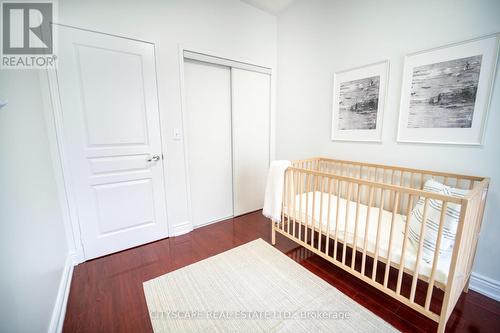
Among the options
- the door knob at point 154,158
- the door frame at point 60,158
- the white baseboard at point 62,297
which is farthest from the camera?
the door knob at point 154,158

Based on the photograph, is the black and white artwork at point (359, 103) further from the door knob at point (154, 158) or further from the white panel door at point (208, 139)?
the door knob at point (154, 158)

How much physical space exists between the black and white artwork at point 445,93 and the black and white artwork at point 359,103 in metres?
0.29

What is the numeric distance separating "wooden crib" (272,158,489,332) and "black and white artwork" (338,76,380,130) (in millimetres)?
401

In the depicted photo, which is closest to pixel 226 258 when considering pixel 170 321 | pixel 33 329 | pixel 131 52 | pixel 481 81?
pixel 170 321

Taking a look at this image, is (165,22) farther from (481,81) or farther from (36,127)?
(481,81)

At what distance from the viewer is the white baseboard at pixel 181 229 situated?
7.44 ft

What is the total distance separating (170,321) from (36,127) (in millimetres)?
1572

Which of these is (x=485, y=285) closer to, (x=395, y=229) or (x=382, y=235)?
(x=395, y=229)

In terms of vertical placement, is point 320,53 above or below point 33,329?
above

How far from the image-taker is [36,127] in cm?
139

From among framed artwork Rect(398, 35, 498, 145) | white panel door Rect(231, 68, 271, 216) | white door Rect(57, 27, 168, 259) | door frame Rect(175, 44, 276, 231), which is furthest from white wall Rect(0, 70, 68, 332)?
framed artwork Rect(398, 35, 498, 145)

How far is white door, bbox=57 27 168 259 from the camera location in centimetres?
166

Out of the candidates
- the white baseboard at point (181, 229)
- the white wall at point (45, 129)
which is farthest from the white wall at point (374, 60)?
the white baseboard at point (181, 229)

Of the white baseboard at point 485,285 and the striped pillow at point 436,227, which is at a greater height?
the striped pillow at point 436,227
